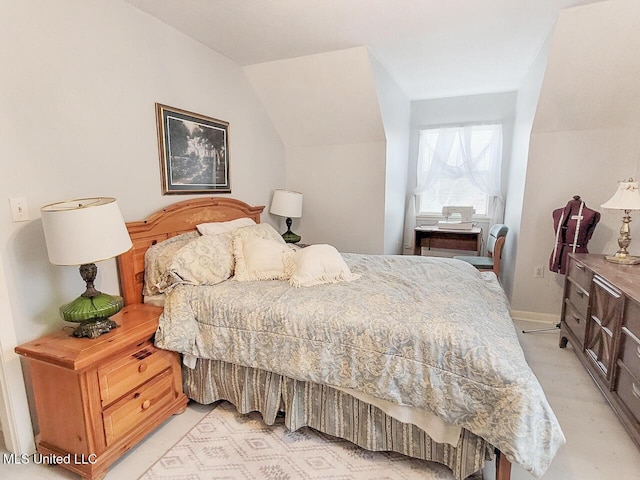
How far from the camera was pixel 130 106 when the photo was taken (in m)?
2.11

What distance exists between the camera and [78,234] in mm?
1455

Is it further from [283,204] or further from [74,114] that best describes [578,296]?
[74,114]

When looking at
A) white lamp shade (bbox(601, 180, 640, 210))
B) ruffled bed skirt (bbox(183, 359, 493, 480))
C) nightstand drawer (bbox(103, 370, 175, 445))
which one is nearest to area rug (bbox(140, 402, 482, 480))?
ruffled bed skirt (bbox(183, 359, 493, 480))

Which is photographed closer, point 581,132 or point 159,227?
point 159,227

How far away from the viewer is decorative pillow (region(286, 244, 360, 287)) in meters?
2.03

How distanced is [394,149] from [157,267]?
2864mm

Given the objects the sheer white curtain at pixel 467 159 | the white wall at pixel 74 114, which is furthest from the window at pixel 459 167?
the white wall at pixel 74 114

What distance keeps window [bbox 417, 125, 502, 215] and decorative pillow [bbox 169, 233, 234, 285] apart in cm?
330

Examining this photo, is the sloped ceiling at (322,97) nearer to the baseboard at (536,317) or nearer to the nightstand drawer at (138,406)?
the baseboard at (536,317)

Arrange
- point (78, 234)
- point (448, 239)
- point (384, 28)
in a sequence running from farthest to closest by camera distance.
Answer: point (448, 239) → point (384, 28) → point (78, 234)

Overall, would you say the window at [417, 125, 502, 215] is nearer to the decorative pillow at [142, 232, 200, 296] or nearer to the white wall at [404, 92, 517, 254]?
the white wall at [404, 92, 517, 254]

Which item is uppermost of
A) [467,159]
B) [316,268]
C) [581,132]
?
[581,132]

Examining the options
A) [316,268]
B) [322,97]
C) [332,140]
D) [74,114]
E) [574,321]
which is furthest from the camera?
[332,140]

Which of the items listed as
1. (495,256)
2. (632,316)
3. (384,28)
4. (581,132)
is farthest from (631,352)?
(384,28)
